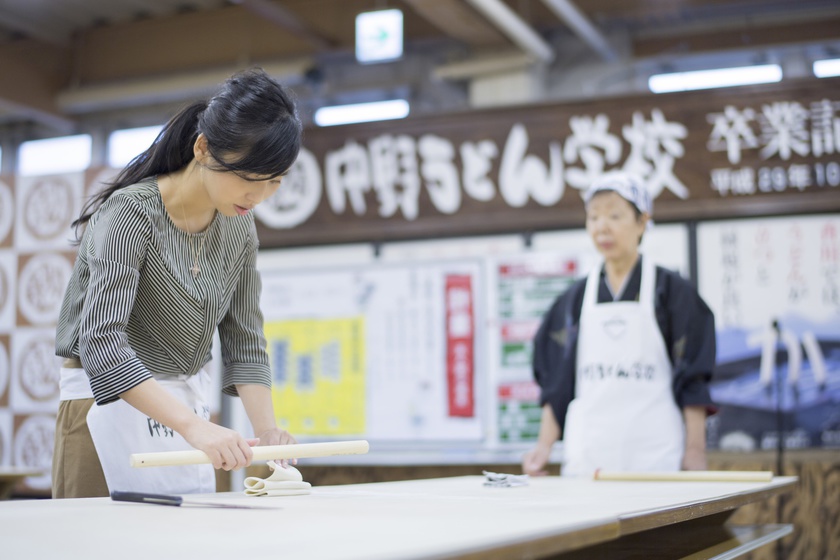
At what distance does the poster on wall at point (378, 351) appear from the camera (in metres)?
5.10

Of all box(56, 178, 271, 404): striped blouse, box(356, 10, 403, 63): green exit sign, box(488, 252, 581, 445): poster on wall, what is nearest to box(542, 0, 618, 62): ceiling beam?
box(356, 10, 403, 63): green exit sign

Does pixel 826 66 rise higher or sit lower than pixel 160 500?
higher

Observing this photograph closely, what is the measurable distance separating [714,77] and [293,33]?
2765 millimetres

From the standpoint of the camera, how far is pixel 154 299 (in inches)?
68.3

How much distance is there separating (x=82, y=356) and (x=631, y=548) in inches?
42.3

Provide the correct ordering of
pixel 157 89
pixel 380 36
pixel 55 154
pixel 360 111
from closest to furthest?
pixel 380 36 → pixel 157 89 → pixel 360 111 → pixel 55 154

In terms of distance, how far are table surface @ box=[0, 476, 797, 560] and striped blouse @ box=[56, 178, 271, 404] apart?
25 centimetres

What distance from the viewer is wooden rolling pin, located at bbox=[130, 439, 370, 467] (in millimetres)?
1439

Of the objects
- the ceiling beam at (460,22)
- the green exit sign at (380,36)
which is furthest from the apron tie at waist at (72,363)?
the ceiling beam at (460,22)

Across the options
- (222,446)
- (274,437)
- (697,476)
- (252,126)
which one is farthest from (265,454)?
(697,476)

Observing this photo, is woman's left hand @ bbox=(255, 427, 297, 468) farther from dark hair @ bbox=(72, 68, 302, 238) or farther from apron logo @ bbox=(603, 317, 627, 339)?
apron logo @ bbox=(603, 317, 627, 339)

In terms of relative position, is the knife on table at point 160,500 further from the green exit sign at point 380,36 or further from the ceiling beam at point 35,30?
the ceiling beam at point 35,30

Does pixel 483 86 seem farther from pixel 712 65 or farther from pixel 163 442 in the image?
pixel 163 442

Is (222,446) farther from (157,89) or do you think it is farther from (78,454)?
(157,89)
